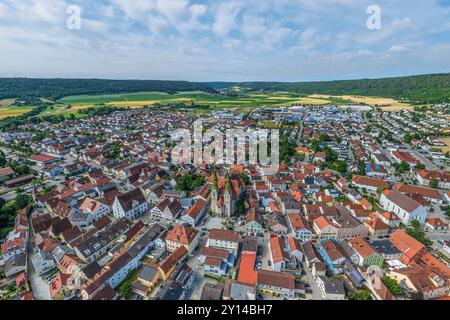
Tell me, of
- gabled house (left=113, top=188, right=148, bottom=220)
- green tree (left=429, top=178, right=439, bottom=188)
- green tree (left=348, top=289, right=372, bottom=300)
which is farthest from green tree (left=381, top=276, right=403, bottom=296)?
gabled house (left=113, top=188, right=148, bottom=220)

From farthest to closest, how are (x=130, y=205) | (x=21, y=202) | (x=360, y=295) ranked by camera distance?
(x=21, y=202) → (x=130, y=205) → (x=360, y=295)

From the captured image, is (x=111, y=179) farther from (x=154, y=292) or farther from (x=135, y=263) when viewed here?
(x=154, y=292)

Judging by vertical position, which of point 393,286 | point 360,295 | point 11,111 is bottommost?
point 360,295

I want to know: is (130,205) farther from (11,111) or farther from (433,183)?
(11,111)

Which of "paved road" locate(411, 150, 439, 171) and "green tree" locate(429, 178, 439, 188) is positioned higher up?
"paved road" locate(411, 150, 439, 171)

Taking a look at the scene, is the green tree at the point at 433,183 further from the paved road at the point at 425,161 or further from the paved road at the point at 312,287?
the paved road at the point at 312,287

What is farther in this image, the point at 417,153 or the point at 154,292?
the point at 417,153

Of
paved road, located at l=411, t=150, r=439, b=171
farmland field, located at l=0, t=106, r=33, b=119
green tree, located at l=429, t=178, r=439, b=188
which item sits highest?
farmland field, located at l=0, t=106, r=33, b=119

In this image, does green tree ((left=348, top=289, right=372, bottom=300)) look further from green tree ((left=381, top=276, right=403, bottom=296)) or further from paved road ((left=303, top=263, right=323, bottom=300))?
paved road ((left=303, top=263, right=323, bottom=300))

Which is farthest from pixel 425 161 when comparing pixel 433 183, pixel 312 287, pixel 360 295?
pixel 312 287
